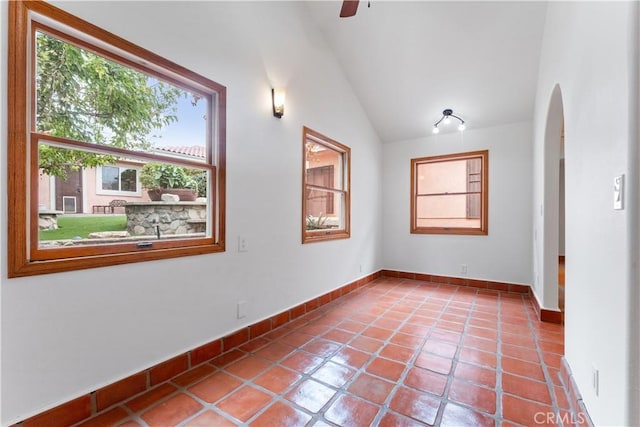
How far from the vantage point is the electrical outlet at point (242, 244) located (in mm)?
Answer: 2344

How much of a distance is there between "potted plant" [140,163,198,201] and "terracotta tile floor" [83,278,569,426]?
4.11 ft

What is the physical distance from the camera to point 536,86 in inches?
133

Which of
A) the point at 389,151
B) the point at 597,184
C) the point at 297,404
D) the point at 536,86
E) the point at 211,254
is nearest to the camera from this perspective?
A: the point at 597,184

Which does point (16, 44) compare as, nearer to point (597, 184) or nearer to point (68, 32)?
point (68, 32)

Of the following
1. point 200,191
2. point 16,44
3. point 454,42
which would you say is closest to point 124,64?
point 16,44

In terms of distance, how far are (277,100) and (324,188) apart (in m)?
1.26

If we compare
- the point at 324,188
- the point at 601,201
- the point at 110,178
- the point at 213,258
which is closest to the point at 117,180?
the point at 110,178

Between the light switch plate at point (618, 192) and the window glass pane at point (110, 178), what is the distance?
2.43 metres

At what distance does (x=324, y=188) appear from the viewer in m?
3.55

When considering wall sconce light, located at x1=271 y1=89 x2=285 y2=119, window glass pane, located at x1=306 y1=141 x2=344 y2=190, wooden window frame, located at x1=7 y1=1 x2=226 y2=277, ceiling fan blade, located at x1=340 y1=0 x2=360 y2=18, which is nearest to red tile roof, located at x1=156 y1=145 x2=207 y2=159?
wooden window frame, located at x1=7 y1=1 x2=226 y2=277

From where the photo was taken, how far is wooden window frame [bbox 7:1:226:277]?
4.17 feet

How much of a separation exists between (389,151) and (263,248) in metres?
3.28

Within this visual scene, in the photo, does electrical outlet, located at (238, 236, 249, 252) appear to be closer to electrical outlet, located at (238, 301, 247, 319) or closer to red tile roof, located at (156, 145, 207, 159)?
electrical outlet, located at (238, 301, 247, 319)

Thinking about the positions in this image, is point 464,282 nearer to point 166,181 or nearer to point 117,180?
point 166,181
